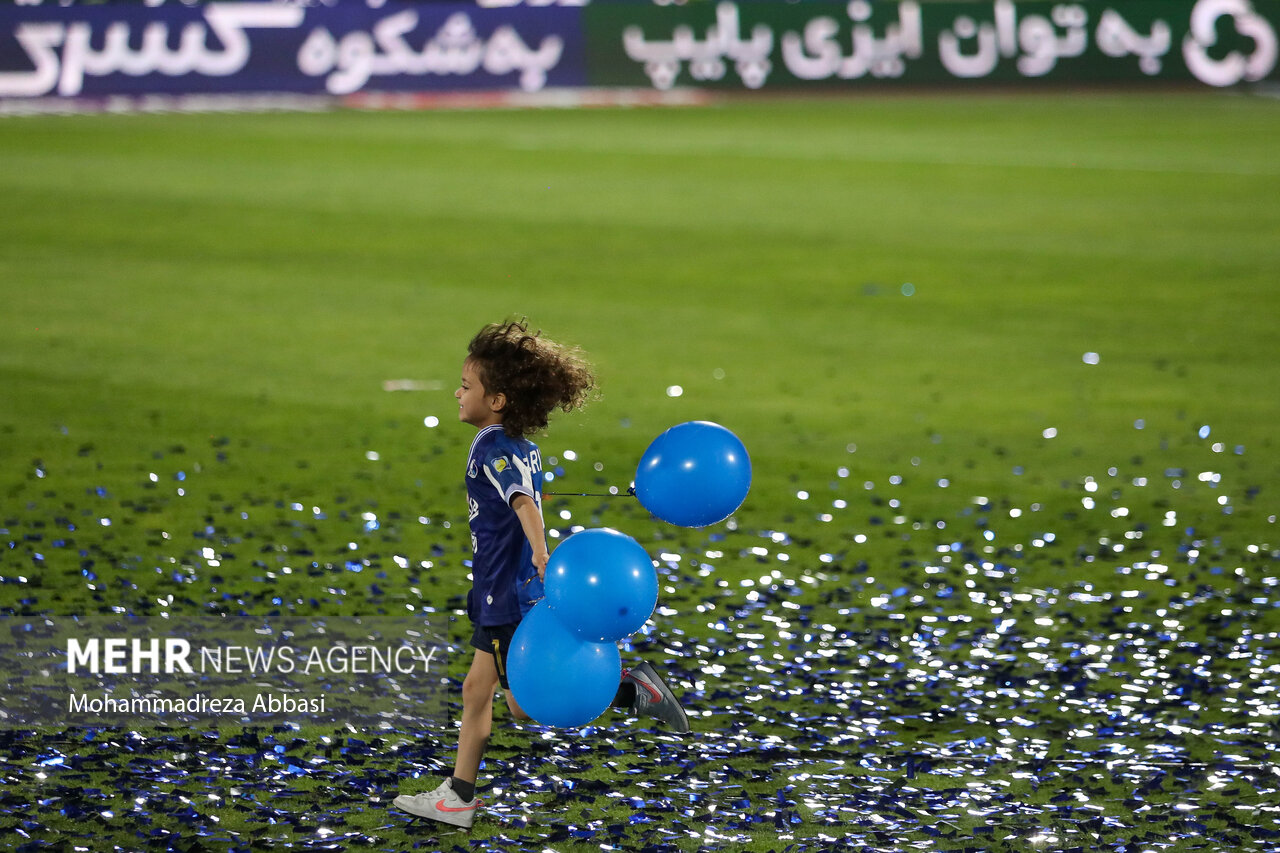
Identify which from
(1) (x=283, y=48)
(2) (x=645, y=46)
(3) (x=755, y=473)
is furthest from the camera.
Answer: (2) (x=645, y=46)

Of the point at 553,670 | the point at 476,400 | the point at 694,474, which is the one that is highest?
the point at 476,400

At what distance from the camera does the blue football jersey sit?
17.5 feet

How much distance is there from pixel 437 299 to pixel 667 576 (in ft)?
25.7

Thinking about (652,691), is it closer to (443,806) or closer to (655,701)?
(655,701)

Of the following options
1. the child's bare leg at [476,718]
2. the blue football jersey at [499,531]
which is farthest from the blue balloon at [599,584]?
the child's bare leg at [476,718]

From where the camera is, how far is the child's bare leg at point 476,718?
544cm

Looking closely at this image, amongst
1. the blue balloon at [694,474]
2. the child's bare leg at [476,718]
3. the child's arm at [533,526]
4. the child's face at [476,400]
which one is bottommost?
the child's bare leg at [476,718]

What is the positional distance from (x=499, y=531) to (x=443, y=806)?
876mm

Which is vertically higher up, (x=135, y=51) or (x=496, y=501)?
(x=135, y=51)

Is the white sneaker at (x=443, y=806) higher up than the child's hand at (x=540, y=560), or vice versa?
the child's hand at (x=540, y=560)

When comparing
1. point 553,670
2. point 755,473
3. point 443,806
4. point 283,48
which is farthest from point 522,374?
point 283,48

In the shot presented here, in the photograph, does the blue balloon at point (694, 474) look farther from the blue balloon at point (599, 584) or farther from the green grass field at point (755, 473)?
the green grass field at point (755, 473)

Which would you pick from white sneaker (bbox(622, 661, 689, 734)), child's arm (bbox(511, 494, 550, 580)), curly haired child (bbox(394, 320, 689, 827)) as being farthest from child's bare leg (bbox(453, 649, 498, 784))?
white sneaker (bbox(622, 661, 689, 734))

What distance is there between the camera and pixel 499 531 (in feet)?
17.6
